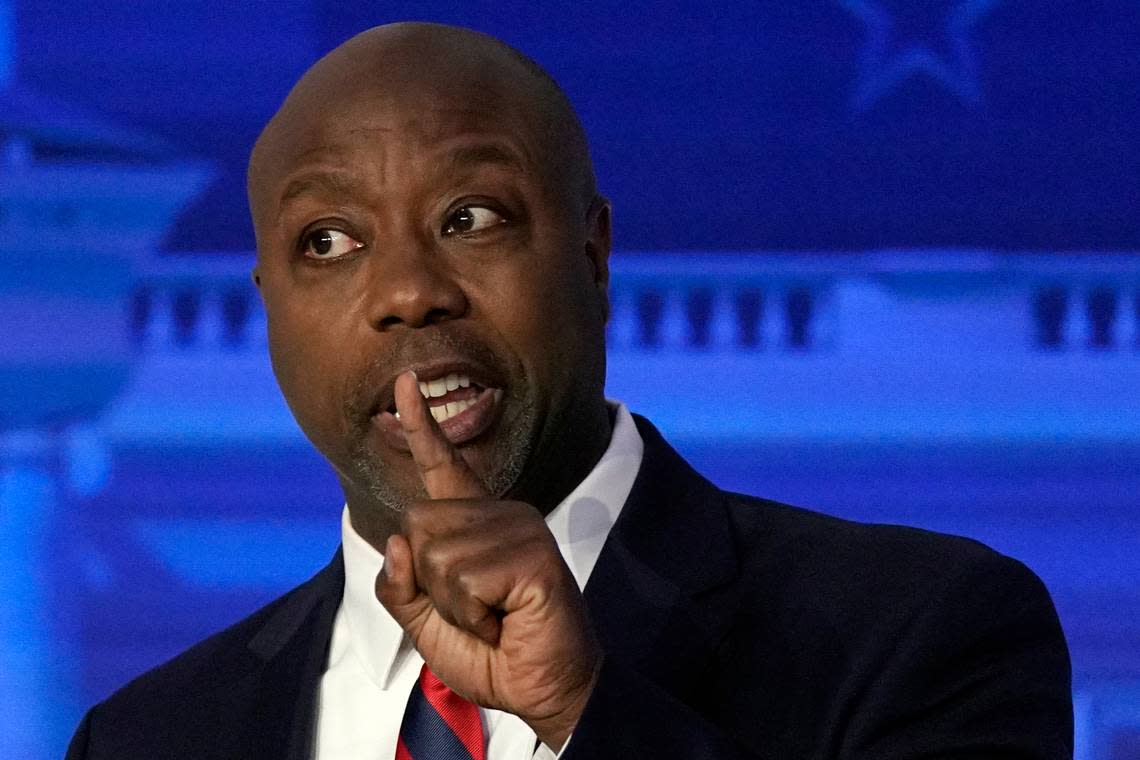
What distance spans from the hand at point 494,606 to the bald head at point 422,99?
0.54 meters

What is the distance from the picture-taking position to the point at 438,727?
193 cm

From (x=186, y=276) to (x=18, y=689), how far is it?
739mm

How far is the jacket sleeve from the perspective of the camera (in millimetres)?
1735

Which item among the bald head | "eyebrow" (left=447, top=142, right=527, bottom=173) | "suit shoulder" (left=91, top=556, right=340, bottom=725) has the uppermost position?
the bald head

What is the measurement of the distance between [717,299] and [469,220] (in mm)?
1098

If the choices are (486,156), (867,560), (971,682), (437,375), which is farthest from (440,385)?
(971,682)

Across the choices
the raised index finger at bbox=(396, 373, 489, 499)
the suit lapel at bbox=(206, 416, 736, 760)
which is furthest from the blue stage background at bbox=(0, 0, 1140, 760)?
the raised index finger at bbox=(396, 373, 489, 499)

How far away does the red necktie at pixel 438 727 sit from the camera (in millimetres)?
1907

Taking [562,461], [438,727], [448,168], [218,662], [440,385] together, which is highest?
[448,168]

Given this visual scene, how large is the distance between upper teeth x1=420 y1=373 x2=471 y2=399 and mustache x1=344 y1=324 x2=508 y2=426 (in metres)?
0.02

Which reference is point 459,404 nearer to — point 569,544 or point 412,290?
point 412,290

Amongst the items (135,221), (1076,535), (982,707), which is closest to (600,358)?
(982,707)

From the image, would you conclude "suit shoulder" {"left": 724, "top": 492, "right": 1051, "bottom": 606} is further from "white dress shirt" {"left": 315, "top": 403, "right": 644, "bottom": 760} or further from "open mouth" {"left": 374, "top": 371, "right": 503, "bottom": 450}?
"open mouth" {"left": 374, "top": 371, "right": 503, "bottom": 450}

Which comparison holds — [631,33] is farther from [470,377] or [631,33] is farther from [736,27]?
[470,377]
